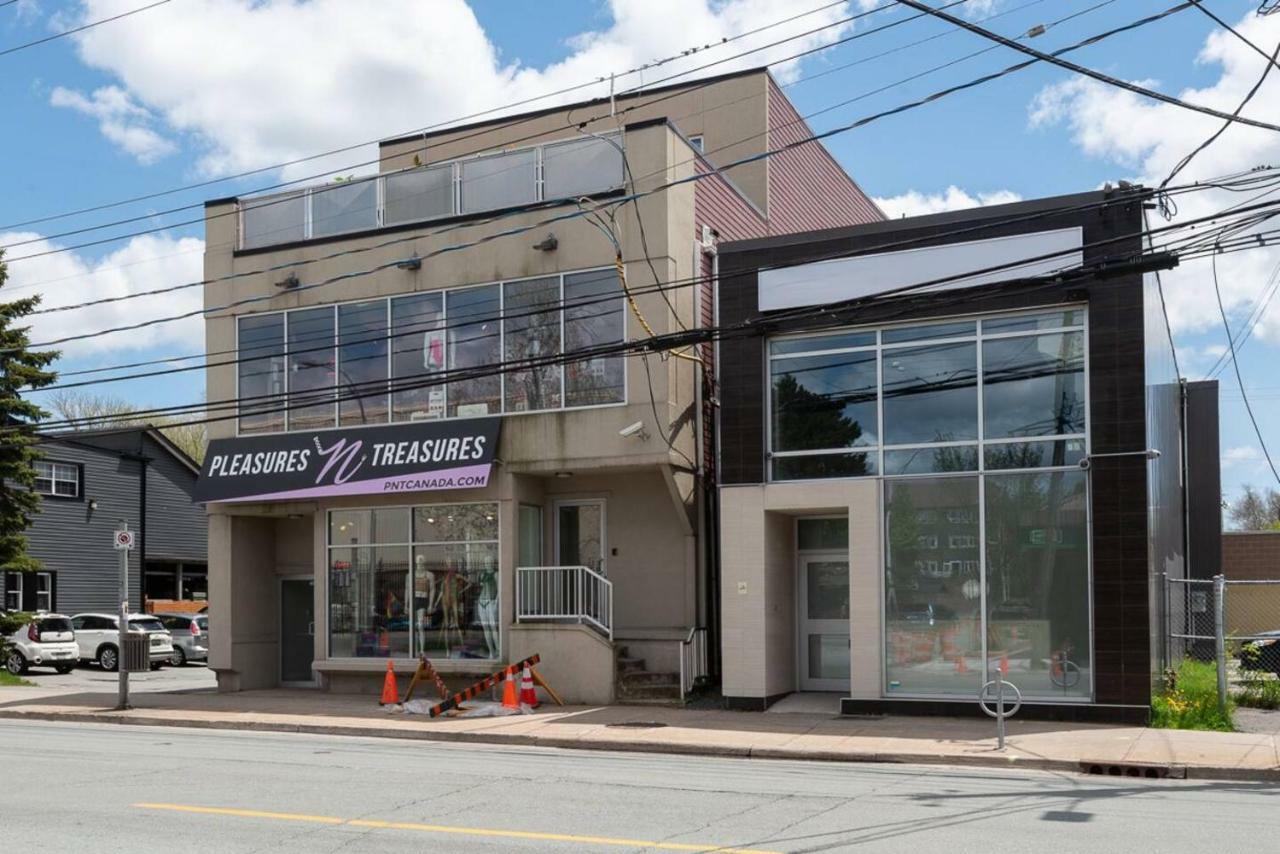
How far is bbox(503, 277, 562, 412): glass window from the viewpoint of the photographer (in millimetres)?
21234

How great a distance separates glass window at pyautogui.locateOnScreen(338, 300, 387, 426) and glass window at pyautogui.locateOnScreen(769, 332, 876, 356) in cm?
706

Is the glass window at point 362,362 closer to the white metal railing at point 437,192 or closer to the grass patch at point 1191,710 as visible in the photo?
the white metal railing at point 437,192

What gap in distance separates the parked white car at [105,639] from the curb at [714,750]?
12.6 m

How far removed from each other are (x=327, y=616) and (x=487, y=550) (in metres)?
3.50

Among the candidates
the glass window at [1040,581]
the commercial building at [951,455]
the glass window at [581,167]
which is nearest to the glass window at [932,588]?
the commercial building at [951,455]

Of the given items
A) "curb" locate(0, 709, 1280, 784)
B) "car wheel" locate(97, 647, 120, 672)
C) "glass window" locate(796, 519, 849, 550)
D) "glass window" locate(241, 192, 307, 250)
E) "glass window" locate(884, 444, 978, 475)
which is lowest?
"car wheel" locate(97, 647, 120, 672)

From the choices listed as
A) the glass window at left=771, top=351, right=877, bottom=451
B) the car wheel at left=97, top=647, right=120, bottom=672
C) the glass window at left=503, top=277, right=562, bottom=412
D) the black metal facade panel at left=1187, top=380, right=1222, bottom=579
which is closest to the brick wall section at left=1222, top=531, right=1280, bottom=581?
the black metal facade panel at left=1187, top=380, right=1222, bottom=579

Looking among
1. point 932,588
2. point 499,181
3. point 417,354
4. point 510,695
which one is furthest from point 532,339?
point 932,588

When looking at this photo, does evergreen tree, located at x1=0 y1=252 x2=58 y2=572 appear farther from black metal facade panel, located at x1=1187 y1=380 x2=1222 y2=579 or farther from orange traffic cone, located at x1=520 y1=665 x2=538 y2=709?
black metal facade panel, located at x1=1187 y1=380 x2=1222 y2=579

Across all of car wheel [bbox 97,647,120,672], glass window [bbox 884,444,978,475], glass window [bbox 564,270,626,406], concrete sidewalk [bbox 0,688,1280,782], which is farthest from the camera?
car wheel [bbox 97,647,120,672]

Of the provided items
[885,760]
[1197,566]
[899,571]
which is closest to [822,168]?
[1197,566]

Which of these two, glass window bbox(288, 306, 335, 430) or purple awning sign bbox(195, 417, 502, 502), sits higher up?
glass window bbox(288, 306, 335, 430)

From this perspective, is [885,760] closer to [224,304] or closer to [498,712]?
[498,712]

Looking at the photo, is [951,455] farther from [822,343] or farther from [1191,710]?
[1191,710]
